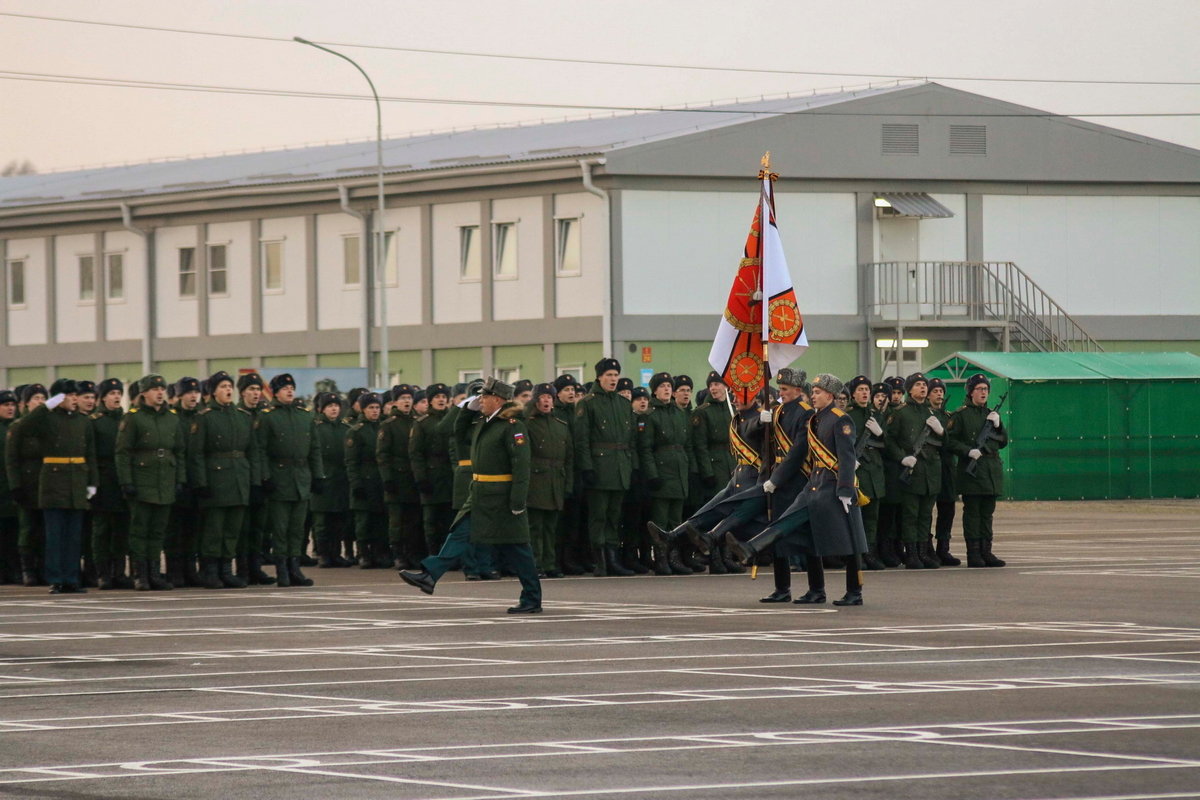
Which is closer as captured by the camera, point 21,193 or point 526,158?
point 526,158

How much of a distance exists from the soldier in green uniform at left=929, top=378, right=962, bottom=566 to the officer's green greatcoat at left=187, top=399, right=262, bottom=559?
24.2 feet

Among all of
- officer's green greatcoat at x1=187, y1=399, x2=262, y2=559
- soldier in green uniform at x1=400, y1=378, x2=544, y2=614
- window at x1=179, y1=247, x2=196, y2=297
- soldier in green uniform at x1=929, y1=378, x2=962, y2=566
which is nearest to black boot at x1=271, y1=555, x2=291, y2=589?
officer's green greatcoat at x1=187, y1=399, x2=262, y2=559

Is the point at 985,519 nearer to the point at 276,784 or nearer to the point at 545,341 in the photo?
the point at 276,784

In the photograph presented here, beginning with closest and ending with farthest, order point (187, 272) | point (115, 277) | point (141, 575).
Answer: point (141, 575) < point (187, 272) < point (115, 277)

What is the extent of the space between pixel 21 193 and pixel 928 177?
2783 cm

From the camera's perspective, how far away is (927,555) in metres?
22.2

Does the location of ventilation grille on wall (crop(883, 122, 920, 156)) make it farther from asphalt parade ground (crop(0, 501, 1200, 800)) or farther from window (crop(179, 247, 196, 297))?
asphalt parade ground (crop(0, 501, 1200, 800))

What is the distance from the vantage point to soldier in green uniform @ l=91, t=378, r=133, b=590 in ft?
65.5

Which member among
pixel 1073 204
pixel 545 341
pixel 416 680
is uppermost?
pixel 1073 204

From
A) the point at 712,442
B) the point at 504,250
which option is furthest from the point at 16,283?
the point at 712,442

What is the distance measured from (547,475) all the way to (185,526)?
3650 millimetres

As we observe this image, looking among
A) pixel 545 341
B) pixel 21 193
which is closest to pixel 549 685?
pixel 545 341

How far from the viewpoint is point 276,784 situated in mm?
8117

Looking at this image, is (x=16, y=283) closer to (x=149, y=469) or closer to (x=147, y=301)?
(x=147, y=301)
